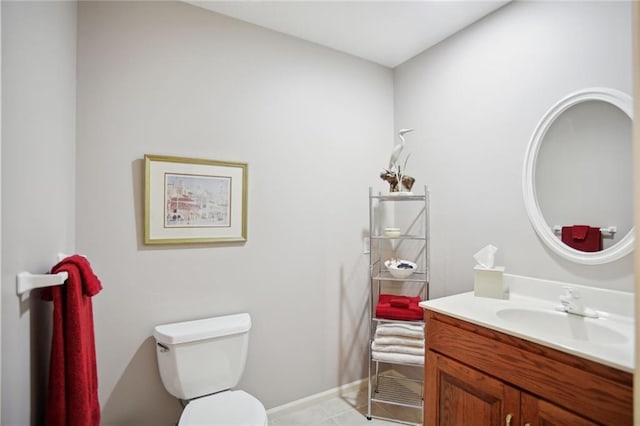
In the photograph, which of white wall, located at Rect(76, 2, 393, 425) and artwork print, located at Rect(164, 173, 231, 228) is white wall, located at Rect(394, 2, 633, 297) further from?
artwork print, located at Rect(164, 173, 231, 228)

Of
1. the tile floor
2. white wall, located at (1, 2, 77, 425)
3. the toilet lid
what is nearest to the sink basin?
the tile floor

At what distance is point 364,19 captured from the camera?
1.99m

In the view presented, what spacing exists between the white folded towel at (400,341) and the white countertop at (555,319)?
424mm

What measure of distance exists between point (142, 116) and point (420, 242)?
6.34ft

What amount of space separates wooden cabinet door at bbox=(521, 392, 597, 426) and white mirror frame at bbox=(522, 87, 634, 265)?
70 centimetres

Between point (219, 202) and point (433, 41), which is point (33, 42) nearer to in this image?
point (219, 202)

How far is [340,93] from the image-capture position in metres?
2.37

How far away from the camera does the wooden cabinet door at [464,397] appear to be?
1284 mm

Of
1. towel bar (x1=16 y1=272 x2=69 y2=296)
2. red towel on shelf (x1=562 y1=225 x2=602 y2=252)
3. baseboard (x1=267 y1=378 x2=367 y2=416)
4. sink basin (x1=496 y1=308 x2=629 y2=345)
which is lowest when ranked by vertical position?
baseboard (x1=267 y1=378 x2=367 y2=416)

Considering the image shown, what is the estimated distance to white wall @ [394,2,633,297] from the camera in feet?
4.93

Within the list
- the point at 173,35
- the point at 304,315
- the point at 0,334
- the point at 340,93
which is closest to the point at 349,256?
the point at 304,315

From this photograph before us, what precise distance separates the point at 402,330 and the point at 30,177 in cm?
191

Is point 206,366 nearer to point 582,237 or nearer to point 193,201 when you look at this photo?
point 193,201

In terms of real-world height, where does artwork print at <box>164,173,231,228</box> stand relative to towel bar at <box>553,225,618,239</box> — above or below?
above
